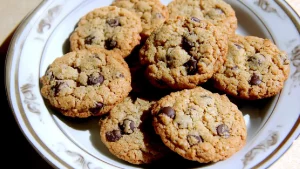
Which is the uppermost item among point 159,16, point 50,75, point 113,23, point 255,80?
point 255,80

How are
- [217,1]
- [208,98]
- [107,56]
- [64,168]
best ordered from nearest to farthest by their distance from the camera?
[64,168] < [208,98] < [107,56] < [217,1]

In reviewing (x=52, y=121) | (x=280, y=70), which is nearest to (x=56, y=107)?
(x=52, y=121)

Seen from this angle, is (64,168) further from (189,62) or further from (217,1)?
(217,1)

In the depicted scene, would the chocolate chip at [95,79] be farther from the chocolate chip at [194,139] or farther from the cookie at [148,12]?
the chocolate chip at [194,139]

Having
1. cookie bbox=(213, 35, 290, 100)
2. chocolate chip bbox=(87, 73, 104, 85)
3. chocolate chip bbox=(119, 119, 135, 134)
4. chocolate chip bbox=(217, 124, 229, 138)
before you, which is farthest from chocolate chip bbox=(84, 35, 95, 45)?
chocolate chip bbox=(217, 124, 229, 138)

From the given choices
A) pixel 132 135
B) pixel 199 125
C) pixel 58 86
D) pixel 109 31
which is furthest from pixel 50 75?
pixel 199 125

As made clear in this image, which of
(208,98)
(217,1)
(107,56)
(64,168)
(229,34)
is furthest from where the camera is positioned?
(217,1)

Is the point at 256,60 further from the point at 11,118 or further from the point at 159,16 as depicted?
the point at 11,118
